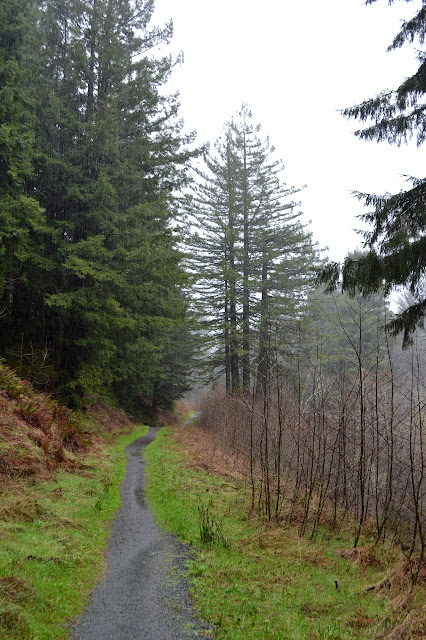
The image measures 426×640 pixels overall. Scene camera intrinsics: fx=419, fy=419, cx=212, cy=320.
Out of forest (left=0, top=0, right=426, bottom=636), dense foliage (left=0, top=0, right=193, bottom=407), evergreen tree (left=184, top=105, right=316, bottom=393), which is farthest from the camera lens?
evergreen tree (left=184, top=105, right=316, bottom=393)

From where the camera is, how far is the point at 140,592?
508 cm

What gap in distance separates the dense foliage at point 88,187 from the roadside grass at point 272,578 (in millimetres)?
8001

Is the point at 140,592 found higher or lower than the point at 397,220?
lower

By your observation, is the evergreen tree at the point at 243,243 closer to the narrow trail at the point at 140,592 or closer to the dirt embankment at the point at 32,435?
the dirt embankment at the point at 32,435

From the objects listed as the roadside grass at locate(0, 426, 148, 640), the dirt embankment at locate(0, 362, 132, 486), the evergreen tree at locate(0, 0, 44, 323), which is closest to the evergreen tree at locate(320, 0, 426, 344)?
the roadside grass at locate(0, 426, 148, 640)

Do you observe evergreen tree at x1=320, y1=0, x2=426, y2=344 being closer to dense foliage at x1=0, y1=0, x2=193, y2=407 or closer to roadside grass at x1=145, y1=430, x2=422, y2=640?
roadside grass at x1=145, y1=430, x2=422, y2=640

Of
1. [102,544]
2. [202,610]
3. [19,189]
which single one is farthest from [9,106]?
[202,610]

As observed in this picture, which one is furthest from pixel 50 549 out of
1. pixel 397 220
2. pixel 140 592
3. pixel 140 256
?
pixel 140 256

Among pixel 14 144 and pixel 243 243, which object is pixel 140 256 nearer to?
pixel 14 144

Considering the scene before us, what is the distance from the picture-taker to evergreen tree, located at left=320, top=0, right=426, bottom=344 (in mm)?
7445

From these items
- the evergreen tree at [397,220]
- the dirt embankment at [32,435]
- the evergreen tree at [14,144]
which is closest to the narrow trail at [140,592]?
the dirt embankment at [32,435]

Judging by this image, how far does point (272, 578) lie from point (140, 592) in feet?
5.91

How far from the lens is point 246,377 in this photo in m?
24.1

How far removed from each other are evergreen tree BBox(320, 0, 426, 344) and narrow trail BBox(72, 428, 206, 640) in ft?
18.6
